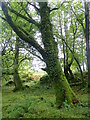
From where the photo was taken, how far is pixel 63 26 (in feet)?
36.2

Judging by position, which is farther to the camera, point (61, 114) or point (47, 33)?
point (47, 33)

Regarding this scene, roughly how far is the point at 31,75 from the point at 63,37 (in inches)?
296

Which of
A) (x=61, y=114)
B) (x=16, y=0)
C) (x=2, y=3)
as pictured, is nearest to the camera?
(x=61, y=114)

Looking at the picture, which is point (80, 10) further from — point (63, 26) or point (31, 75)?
point (31, 75)

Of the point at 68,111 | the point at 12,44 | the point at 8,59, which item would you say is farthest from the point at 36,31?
the point at 68,111

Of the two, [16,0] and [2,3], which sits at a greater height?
[16,0]

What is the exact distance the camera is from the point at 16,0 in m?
8.27

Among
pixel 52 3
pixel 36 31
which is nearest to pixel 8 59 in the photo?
pixel 36 31

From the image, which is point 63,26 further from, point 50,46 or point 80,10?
point 50,46

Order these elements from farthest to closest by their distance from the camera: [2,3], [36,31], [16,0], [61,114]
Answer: [36,31]
[16,0]
[2,3]
[61,114]

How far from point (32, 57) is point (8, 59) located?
205 centimetres

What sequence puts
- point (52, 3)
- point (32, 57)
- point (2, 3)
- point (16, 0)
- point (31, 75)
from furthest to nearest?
point (31, 75) → point (32, 57) → point (52, 3) → point (16, 0) → point (2, 3)

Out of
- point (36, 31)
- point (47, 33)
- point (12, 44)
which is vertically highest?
point (36, 31)

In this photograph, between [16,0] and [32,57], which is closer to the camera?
[16,0]
